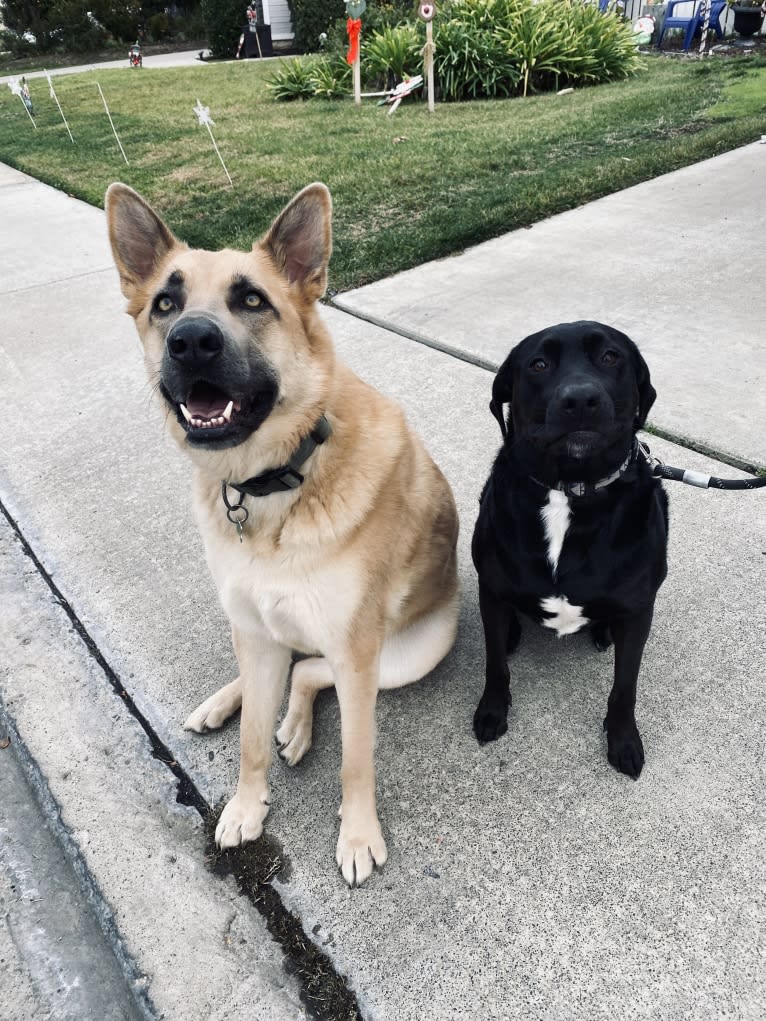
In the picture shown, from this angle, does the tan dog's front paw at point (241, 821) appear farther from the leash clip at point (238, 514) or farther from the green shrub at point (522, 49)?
the green shrub at point (522, 49)

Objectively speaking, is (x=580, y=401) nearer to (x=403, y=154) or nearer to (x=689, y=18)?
(x=403, y=154)

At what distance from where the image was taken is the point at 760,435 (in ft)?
11.0

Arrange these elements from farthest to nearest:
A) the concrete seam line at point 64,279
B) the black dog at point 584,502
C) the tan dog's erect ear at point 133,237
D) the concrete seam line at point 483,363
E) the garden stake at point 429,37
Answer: the garden stake at point 429,37
the concrete seam line at point 64,279
the concrete seam line at point 483,363
the tan dog's erect ear at point 133,237
the black dog at point 584,502

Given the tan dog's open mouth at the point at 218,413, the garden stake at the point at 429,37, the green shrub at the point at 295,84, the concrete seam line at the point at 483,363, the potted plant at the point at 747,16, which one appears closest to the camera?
the tan dog's open mouth at the point at 218,413

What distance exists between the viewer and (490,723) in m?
2.21

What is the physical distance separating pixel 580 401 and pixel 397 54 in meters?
12.4

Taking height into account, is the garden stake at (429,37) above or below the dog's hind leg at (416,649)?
above

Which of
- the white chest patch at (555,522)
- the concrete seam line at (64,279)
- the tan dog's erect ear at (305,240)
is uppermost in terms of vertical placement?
the tan dog's erect ear at (305,240)

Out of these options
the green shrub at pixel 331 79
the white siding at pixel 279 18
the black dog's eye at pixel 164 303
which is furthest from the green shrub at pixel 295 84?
the black dog's eye at pixel 164 303

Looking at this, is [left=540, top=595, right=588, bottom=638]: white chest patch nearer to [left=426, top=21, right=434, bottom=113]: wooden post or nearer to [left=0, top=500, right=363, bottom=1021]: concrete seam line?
[left=0, top=500, right=363, bottom=1021]: concrete seam line

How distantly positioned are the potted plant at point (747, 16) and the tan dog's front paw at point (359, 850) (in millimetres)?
17787

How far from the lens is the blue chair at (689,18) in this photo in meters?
14.4

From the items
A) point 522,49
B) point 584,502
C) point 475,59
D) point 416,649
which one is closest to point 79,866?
point 416,649

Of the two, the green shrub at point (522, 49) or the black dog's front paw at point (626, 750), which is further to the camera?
the green shrub at point (522, 49)
